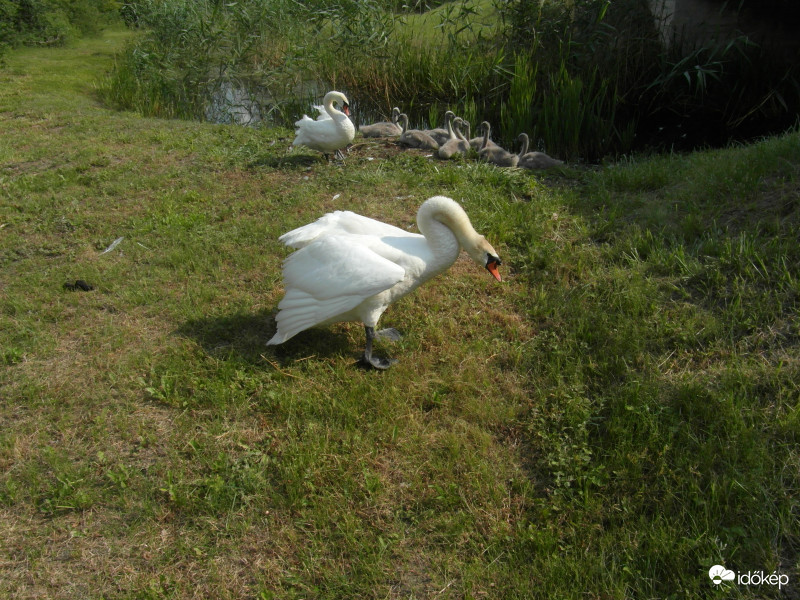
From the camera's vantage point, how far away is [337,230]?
420 cm

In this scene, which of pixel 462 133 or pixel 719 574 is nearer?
pixel 719 574

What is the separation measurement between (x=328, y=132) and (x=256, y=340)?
379 cm

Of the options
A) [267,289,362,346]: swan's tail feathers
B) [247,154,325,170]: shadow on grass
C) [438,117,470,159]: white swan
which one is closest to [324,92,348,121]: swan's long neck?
[247,154,325,170]: shadow on grass

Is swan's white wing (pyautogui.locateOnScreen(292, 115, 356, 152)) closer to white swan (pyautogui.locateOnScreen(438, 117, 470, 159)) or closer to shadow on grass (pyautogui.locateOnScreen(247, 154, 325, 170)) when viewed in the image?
shadow on grass (pyautogui.locateOnScreen(247, 154, 325, 170))

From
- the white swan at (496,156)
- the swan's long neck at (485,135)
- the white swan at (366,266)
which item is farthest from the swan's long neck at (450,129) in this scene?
the white swan at (366,266)

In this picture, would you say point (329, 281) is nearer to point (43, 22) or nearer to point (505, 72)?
point (505, 72)

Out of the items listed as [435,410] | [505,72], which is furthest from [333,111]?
[435,410]

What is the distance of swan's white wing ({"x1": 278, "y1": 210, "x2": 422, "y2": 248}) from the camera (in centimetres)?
411

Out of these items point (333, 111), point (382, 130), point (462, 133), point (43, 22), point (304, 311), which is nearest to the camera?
point (304, 311)

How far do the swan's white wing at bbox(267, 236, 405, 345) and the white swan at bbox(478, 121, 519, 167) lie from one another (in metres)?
4.02

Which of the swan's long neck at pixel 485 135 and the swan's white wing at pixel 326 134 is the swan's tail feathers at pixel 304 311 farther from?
the swan's long neck at pixel 485 135

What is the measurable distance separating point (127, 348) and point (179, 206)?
2557 millimetres

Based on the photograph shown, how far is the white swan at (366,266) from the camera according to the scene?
3680 mm

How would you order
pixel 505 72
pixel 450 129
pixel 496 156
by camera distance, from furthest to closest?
1. pixel 505 72
2. pixel 450 129
3. pixel 496 156
